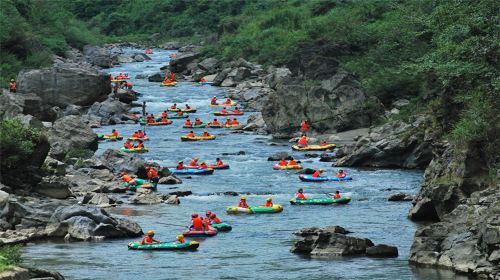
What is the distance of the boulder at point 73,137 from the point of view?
53.3m

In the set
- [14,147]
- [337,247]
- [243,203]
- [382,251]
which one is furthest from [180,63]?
[382,251]

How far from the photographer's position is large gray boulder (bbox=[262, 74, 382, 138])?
63.9 metres

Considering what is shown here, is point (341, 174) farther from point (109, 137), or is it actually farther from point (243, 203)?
point (109, 137)

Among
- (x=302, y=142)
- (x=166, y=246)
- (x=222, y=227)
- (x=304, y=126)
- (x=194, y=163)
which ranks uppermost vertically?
(x=304, y=126)

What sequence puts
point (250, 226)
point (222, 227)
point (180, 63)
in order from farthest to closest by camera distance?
point (180, 63) < point (250, 226) < point (222, 227)

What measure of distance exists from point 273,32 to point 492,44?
6270 cm

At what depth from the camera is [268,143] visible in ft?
201

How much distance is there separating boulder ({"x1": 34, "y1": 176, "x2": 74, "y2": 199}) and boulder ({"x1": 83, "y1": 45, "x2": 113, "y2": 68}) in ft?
195

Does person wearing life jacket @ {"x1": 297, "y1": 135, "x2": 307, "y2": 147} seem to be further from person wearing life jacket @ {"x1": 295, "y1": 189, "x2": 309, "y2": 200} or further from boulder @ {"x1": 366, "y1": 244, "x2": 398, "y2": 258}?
boulder @ {"x1": 366, "y1": 244, "x2": 398, "y2": 258}

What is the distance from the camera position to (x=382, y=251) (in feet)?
109

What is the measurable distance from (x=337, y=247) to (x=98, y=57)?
73180 millimetres

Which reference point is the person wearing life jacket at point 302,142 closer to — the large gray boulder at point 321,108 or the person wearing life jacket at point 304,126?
the person wearing life jacket at point 304,126

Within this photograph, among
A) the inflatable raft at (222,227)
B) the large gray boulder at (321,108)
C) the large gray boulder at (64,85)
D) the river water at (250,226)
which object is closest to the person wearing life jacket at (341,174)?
the river water at (250,226)

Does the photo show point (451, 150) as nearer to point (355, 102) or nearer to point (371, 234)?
point (371, 234)
